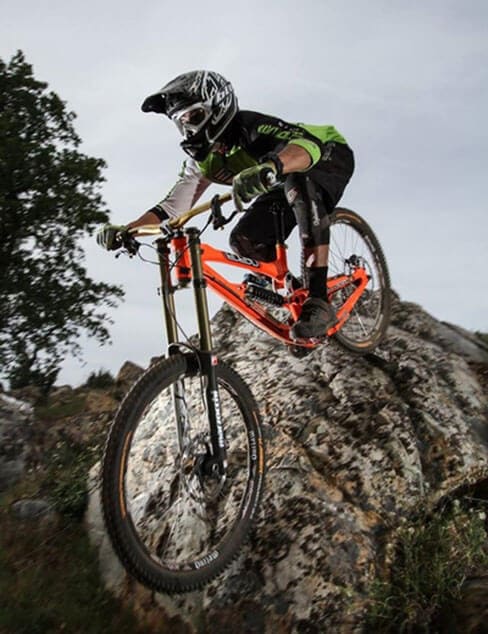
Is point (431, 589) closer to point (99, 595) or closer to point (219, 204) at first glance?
point (99, 595)

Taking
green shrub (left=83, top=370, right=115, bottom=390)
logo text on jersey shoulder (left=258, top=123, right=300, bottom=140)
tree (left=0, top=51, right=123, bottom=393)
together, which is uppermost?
tree (left=0, top=51, right=123, bottom=393)

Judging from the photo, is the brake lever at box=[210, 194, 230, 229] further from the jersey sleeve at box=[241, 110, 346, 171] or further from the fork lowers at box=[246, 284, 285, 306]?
the fork lowers at box=[246, 284, 285, 306]

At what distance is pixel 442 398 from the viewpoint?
5898 millimetres

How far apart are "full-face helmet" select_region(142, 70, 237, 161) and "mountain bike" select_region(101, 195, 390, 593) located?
852 millimetres

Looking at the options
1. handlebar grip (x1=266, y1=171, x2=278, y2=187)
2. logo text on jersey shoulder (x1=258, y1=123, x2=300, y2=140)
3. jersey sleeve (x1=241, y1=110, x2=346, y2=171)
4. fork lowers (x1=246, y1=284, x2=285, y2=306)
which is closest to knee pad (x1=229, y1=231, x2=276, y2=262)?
fork lowers (x1=246, y1=284, x2=285, y2=306)

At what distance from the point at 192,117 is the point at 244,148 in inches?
21.9

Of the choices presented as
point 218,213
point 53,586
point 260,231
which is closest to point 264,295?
point 260,231

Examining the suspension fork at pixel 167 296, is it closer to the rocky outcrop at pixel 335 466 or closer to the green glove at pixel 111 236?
the green glove at pixel 111 236

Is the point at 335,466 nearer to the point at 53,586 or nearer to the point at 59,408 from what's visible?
the point at 53,586

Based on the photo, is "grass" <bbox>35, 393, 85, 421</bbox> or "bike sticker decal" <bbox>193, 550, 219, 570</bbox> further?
"grass" <bbox>35, 393, 85, 421</bbox>

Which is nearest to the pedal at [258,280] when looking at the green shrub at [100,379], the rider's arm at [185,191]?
the rider's arm at [185,191]

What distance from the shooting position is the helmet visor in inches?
178

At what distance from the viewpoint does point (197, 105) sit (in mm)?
4508

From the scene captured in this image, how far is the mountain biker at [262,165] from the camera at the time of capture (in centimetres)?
451
